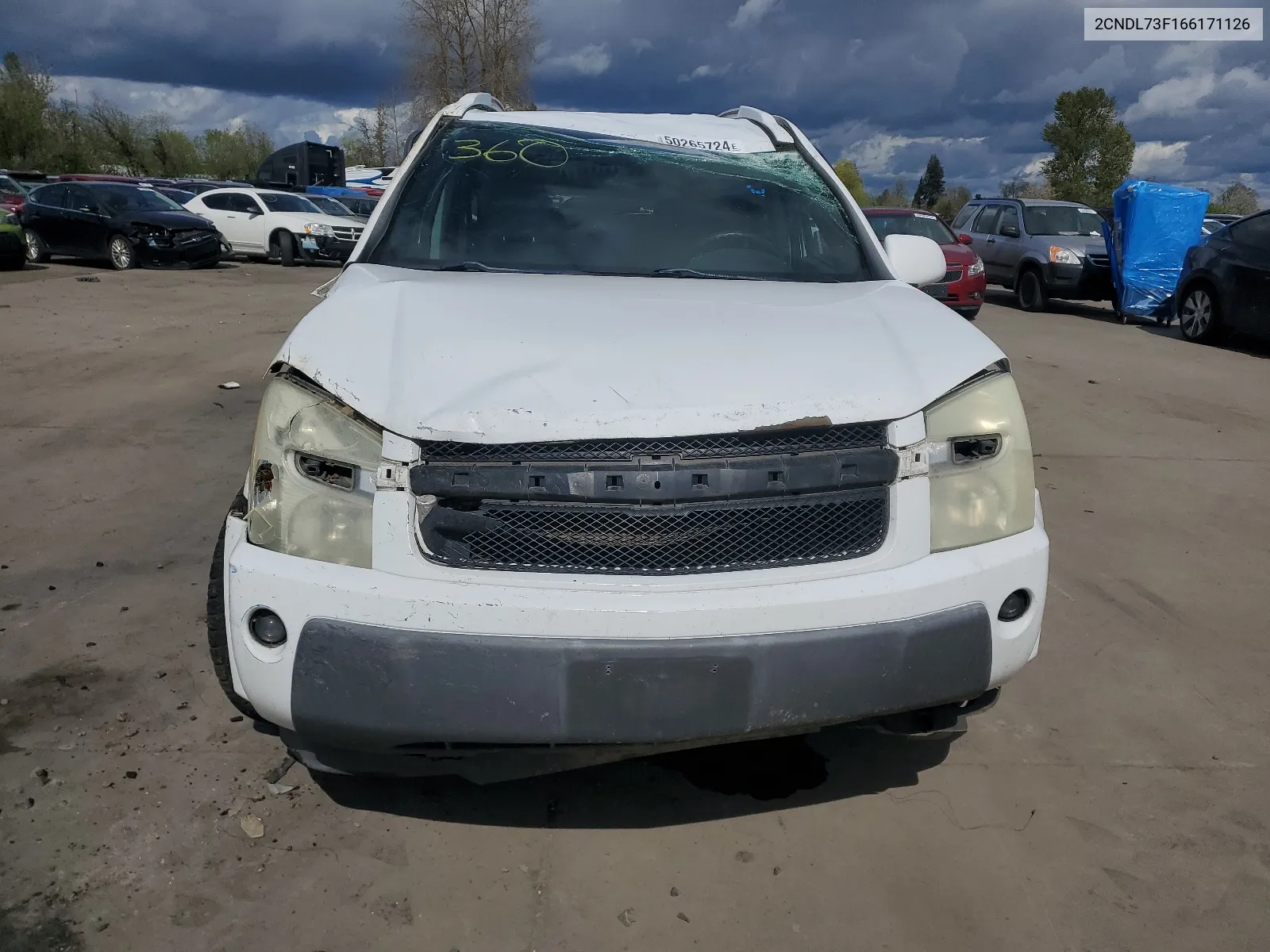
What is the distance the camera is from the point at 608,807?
2.74m

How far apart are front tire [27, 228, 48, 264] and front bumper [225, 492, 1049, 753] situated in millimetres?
19639

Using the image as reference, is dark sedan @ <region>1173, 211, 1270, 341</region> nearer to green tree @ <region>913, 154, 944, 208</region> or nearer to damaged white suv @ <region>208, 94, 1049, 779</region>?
damaged white suv @ <region>208, 94, 1049, 779</region>

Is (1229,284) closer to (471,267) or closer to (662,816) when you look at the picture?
(471,267)

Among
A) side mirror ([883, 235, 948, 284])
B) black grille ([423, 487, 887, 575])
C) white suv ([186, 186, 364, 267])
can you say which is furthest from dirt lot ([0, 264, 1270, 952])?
white suv ([186, 186, 364, 267])

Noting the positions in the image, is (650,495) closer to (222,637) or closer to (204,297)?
(222,637)

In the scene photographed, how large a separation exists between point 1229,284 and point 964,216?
711 centimetres

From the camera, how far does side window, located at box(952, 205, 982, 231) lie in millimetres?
18016

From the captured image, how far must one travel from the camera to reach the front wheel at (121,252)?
17.7 m

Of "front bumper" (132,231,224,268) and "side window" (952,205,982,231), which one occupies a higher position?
"side window" (952,205,982,231)

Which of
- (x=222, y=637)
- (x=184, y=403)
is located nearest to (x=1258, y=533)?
(x=222, y=637)

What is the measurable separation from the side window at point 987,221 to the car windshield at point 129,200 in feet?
48.3

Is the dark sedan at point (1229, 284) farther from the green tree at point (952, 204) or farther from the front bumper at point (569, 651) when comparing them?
the green tree at point (952, 204)

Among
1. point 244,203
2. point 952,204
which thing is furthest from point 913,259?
point 952,204

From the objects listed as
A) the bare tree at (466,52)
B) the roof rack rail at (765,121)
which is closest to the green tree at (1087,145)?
the bare tree at (466,52)
